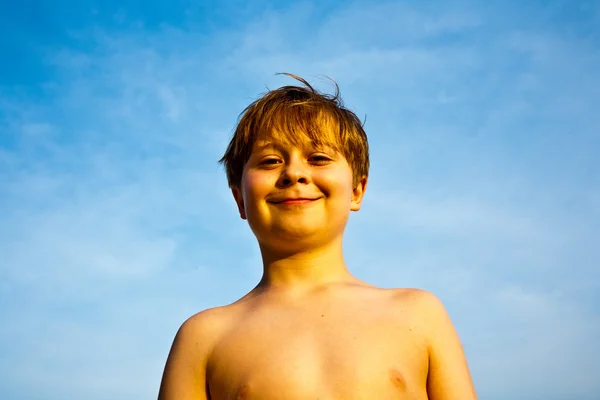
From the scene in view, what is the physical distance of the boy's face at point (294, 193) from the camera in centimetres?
356

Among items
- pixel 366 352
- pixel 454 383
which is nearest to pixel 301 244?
pixel 366 352

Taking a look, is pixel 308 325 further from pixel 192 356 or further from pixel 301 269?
pixel 192 356

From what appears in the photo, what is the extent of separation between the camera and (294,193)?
139 inches

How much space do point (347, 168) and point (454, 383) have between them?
4.05 ft

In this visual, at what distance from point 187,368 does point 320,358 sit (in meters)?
0.72

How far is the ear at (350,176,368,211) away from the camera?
3988 millimetres

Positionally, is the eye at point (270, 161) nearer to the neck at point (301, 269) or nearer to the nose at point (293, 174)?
the nose at point (293, 174)

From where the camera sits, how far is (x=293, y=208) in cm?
355

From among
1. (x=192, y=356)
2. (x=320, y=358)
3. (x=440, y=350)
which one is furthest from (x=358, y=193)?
(x=192, y=356)

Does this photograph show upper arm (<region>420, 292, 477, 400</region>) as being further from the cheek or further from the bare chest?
the cheek

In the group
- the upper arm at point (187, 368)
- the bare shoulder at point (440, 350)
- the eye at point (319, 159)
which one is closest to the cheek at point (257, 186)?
the eye at point (319, 159)

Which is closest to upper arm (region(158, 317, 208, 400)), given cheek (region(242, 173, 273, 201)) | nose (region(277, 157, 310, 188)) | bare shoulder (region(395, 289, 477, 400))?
cheek (region(242, 173, 273, 201))

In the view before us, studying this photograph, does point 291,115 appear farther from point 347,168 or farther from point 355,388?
point 355,388

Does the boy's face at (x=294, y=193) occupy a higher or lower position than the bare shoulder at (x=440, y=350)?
higher
